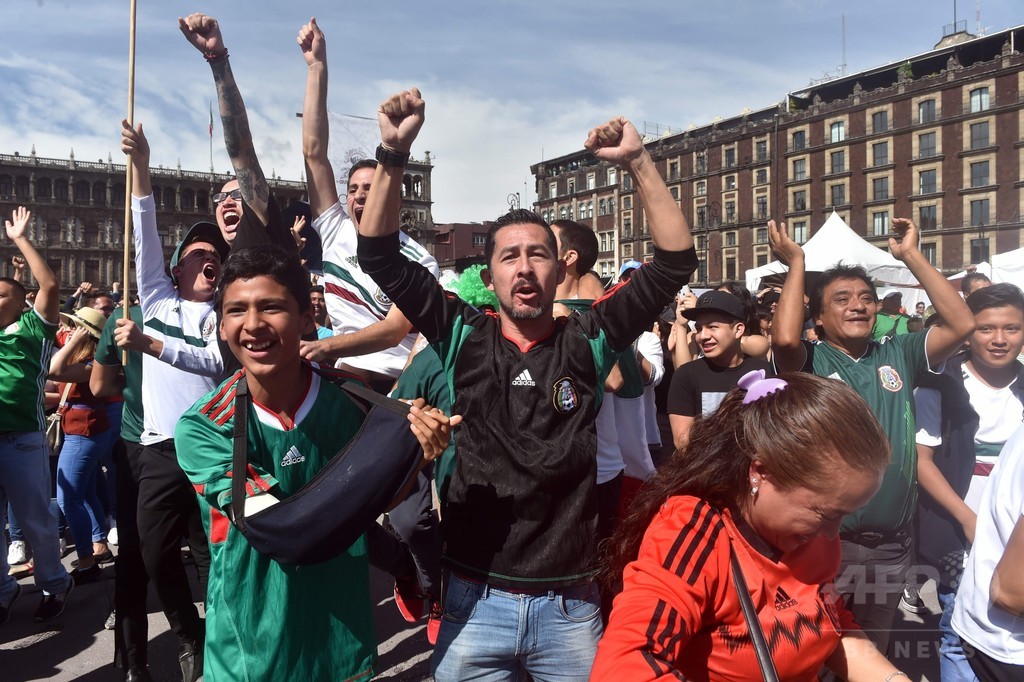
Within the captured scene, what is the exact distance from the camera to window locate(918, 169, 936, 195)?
5353cm

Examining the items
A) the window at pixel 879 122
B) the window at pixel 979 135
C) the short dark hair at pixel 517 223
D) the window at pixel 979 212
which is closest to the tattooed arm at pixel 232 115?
the short dark hair at pixel 517 223

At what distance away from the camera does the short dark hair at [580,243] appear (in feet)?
12.0

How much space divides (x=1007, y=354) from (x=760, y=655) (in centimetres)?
314

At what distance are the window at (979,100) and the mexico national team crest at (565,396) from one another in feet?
194

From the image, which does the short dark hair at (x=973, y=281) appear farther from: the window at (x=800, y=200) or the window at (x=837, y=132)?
the window at (x=800, y=200)

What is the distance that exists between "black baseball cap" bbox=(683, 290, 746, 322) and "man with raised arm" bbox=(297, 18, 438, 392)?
165cm

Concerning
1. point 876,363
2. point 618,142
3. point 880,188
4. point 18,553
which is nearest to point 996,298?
point 876,363

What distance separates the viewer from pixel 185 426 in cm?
220

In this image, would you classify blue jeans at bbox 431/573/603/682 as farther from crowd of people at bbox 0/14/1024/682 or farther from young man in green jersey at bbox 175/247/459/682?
young man in green jersey at bbox 175/247/459/682

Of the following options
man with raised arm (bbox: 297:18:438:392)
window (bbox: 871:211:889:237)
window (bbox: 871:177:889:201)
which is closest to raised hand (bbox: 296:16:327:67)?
man with raised arm (bbox: 297:18:438:392)

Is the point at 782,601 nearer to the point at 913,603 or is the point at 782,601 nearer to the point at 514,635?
the point at 514,635

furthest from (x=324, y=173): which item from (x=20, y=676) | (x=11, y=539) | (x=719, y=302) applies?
(x=11, y=539)

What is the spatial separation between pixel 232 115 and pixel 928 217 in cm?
5938

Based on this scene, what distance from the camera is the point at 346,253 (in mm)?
3836
